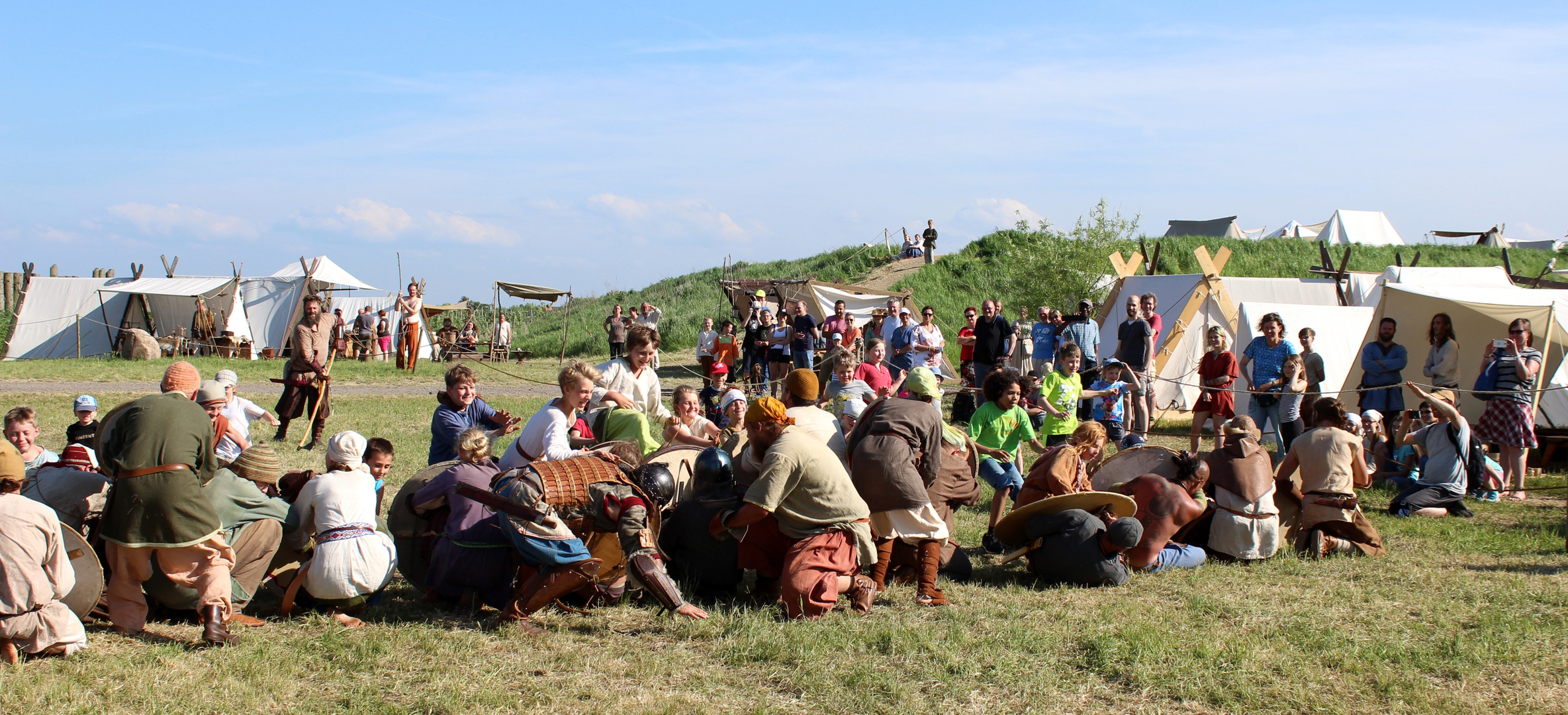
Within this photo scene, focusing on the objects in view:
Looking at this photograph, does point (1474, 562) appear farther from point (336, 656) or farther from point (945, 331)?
point (945, 331)

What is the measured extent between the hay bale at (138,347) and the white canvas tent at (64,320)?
2.67m

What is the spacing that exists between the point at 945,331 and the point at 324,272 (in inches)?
645

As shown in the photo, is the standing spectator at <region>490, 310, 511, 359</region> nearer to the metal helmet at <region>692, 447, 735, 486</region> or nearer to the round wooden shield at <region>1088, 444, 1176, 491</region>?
the round wooden shield at <region>1088, 444, 1176, 491</region>

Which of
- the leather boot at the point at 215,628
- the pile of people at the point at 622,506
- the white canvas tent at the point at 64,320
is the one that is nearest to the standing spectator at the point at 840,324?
the pile of people at the point at 622,506

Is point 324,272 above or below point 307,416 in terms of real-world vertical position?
above

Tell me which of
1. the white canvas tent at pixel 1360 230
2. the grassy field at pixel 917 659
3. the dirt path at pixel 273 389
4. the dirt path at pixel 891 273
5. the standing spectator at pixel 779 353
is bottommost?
the grassy field at pixel 917 659

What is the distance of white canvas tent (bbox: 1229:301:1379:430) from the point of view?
12594mm

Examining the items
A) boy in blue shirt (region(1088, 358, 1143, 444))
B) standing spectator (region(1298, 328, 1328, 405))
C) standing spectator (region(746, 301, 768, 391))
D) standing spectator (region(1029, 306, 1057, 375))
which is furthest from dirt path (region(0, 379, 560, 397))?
standing spectator (region(1298, 328, 1328, 405))

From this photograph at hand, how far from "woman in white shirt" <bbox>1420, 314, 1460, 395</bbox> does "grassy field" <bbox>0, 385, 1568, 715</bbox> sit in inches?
191

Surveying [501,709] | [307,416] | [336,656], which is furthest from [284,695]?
[307,416]

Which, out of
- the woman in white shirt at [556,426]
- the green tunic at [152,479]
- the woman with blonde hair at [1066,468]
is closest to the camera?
the green tunic at [152,479]

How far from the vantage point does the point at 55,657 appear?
4211mm

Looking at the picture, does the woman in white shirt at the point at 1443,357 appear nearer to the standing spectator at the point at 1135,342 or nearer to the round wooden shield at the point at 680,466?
the standing spectator at the point at 1135,342

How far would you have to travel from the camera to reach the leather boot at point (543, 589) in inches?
184
